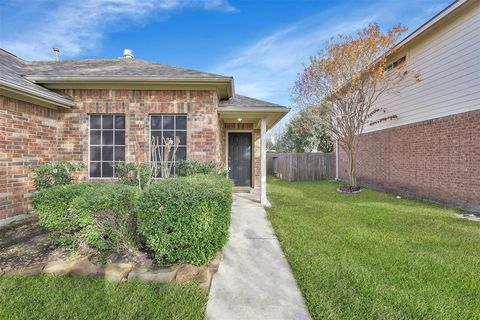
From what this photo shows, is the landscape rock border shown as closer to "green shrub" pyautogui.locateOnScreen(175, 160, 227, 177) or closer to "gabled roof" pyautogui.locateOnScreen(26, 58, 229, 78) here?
"green shrub" pyautogui.locateOnScreen(175, 160, 227, 177)

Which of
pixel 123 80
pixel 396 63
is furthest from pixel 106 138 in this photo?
pixel 396 63

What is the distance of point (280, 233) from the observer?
515 cm

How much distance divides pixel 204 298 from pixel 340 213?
17.0ft

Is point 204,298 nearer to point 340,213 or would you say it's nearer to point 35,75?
point 340,213

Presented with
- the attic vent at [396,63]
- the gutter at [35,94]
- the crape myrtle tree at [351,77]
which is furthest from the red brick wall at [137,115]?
the attic vent at [396,63]

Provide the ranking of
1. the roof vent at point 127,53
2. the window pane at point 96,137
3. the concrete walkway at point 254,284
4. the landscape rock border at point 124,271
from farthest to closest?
the roof vent at point 127,53 → the window pane at point 96,137 → the landscape rock border at point 124,271 → the concrete walkway at point 254,284

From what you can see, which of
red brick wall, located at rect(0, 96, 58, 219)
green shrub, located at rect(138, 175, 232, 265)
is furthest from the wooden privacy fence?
green shrub, located at rect(138, 175, 232, 265)

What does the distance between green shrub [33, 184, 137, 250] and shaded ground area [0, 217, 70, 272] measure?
0.23 metres

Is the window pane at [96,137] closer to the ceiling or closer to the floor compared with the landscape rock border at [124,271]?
closer to the ceiling

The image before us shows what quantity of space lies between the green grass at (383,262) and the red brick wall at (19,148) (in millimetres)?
5710

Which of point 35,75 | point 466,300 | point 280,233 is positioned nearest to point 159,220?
point 280,233

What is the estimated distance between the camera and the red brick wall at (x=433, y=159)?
24.5 ft

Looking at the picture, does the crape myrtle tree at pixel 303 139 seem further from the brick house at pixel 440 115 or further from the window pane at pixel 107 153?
the window pane at pixel 107 153

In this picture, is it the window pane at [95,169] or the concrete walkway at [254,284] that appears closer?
the concrete walkway at [254,284]
